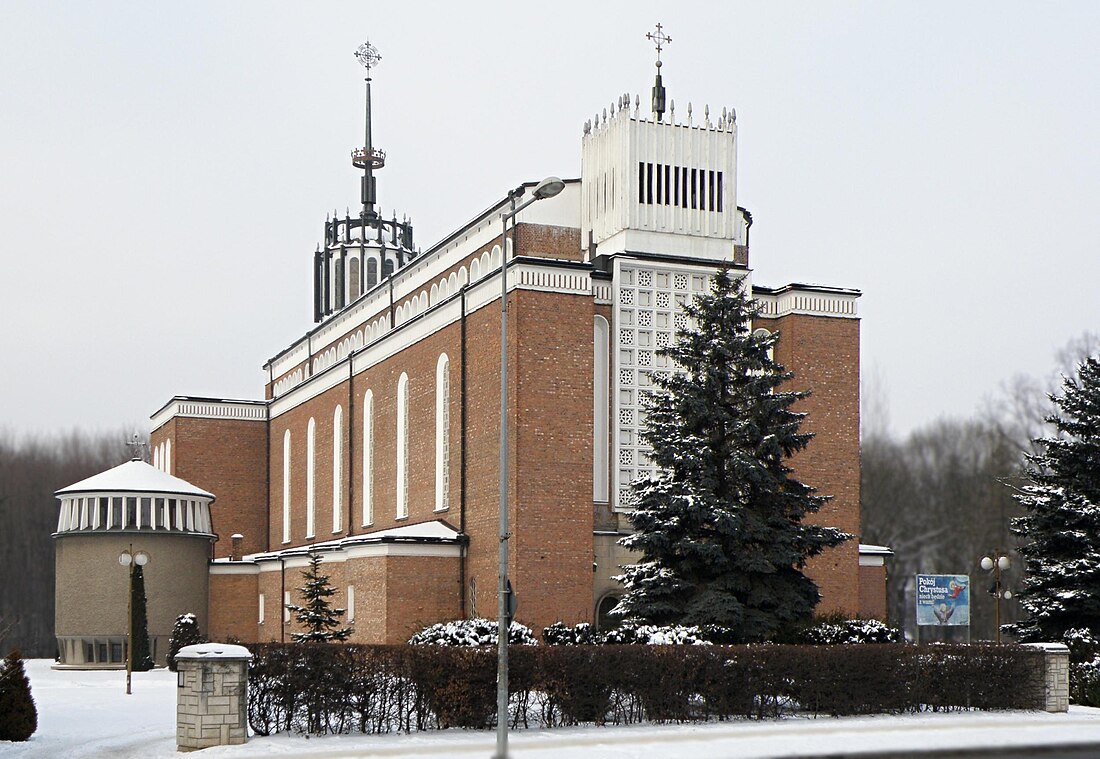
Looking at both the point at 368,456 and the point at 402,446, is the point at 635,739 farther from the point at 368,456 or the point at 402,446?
the point at 368,456

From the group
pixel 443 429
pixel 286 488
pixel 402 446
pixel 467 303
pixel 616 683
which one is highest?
pixel 467 303

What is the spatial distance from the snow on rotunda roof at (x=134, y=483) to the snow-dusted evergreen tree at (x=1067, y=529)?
3170 centimetres

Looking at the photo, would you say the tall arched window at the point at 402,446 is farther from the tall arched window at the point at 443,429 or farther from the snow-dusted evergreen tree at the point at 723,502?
the snow-dusted evergreen tree at the point at 723,502

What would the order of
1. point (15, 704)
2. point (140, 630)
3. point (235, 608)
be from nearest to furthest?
point (15, 704), point (140, 630), point (235, 608)

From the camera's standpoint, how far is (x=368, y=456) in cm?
4972

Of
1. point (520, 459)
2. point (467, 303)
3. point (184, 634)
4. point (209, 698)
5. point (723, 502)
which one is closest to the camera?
point (209, 698)

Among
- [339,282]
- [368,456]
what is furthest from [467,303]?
[339,282]

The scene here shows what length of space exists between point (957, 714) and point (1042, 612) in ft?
25.3

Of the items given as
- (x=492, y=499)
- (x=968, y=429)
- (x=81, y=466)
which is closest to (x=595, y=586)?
(x=492, y=499)

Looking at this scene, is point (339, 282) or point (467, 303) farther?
point (339, 282)

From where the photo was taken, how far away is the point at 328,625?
129 ft

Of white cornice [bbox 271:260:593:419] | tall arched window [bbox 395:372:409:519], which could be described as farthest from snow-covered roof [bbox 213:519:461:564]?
white cornice [bbox 271:260:593:419]

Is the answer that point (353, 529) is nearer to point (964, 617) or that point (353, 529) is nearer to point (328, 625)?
point (328, 625)

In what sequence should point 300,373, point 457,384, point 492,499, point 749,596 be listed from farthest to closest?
point 300,373
point 457,384
point 492,499
point 749,596
